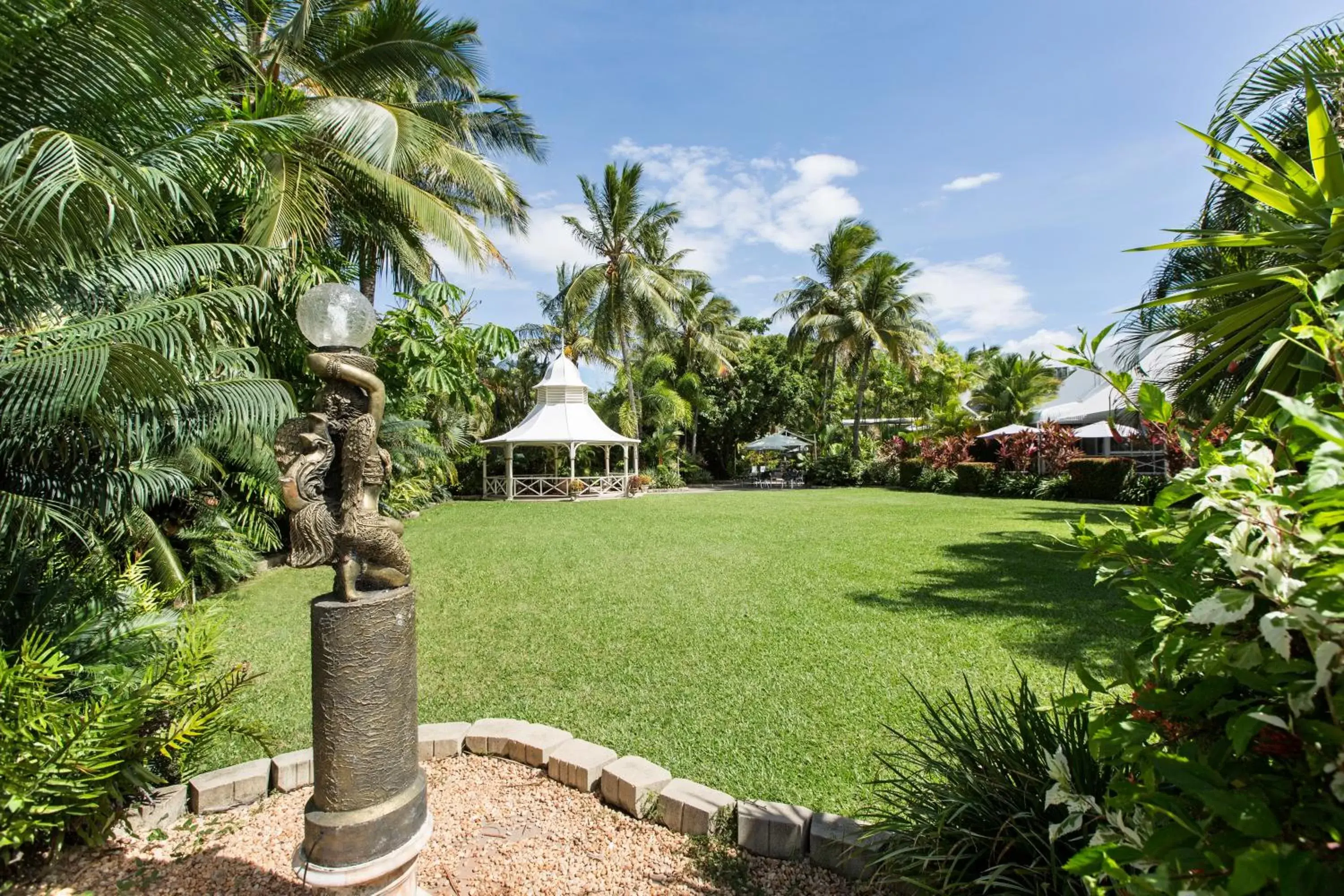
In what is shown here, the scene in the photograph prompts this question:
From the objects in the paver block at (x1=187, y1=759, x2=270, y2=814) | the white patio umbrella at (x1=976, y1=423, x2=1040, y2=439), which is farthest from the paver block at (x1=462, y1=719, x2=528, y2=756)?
the white patio umbrella at (x1=976, y1=423, x2=1040, y2=439)

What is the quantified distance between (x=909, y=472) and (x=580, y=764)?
21.7 m

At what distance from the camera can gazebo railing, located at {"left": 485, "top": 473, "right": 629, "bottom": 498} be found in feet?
67.6

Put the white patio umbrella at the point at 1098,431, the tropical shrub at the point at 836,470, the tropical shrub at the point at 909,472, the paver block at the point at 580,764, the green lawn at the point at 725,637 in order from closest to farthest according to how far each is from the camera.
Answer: the paver block at the point at 580,764
the green lawn at the point at 725,637
the white patio umbrella at the point at 1098,431
the tropical shrub at the point at 909,472
the tropical shrub at the point at 836,470

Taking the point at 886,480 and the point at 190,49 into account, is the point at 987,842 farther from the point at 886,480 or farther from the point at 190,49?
the point at 886,480

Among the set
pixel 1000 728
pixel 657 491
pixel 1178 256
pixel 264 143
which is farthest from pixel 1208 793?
pixel 657 491

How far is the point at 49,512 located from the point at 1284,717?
15.8 feet

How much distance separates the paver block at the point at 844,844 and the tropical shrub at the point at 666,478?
72.3 ft

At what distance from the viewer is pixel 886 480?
2462 centimetres

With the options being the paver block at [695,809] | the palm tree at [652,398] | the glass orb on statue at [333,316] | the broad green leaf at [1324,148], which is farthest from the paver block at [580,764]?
the palm tree at [652,398]

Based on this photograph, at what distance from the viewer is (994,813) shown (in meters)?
2.13

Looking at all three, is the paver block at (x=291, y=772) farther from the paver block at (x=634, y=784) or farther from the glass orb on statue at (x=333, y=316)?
the glass orb on statue at (x=333, y=316)

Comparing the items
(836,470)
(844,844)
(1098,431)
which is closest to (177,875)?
(844,844)

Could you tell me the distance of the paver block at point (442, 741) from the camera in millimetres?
3369

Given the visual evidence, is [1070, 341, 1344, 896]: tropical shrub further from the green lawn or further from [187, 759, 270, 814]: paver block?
[187, 759, 270, 814]: paver block
